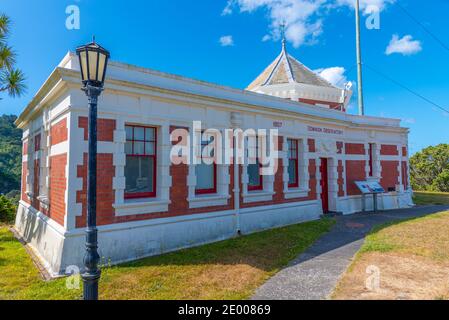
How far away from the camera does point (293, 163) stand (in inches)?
488

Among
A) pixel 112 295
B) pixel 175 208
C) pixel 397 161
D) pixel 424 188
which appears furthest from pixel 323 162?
pixel 424 188

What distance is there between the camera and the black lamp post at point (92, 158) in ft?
12.4

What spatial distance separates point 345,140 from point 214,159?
8.16 metres

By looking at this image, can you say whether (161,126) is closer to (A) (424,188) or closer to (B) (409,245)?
(B) (409,245)

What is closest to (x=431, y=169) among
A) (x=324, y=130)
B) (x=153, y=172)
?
(x=324, y=130)

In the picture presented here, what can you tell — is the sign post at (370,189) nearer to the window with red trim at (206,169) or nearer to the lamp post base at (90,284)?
the window with red trim at (206,169)

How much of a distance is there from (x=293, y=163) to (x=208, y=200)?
4919 millimetres

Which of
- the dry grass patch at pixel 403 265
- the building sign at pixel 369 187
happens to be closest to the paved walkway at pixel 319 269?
the dry grass patch at pixel 403 265

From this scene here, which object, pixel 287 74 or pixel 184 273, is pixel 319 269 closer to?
pixel 184 273

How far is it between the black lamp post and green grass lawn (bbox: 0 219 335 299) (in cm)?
156

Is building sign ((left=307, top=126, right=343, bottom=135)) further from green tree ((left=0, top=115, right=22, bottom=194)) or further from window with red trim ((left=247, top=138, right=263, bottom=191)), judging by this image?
green tree ((left=0, top=115, right=22, bottom=194))

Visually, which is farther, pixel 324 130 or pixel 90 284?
pixel 324 130

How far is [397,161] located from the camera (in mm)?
16516

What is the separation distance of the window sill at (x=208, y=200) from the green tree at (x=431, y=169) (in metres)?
29.1
